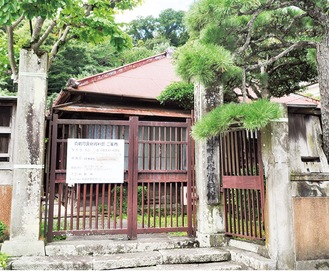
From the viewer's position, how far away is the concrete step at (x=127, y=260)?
423 cm

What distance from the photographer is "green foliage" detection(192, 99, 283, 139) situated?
370 centimetres

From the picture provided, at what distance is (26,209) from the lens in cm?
462

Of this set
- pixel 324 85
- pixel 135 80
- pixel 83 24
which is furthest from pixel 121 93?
pixel 324 85

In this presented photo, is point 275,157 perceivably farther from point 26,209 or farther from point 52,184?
point 26,209

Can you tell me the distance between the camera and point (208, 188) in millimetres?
5219

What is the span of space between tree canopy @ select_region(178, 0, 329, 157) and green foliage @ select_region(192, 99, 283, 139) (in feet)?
1.86

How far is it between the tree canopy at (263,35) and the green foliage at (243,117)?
22.3 inches

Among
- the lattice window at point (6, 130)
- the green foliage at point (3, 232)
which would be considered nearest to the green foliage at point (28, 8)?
the lattice window at point (6, 130)

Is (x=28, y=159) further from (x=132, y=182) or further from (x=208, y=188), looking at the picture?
(x=208, y=188)

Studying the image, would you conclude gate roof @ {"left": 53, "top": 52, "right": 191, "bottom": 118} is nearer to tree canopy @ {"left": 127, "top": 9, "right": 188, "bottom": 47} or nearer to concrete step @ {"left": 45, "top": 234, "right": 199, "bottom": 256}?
concrete step @ {"left": 45, "top": 234, "right": 199, "bottom": 256}

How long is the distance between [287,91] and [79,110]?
216 inches

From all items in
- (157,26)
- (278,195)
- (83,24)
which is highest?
(157,26)

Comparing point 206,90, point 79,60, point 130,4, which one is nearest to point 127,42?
point 130,4

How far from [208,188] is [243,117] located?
1.82 meters
